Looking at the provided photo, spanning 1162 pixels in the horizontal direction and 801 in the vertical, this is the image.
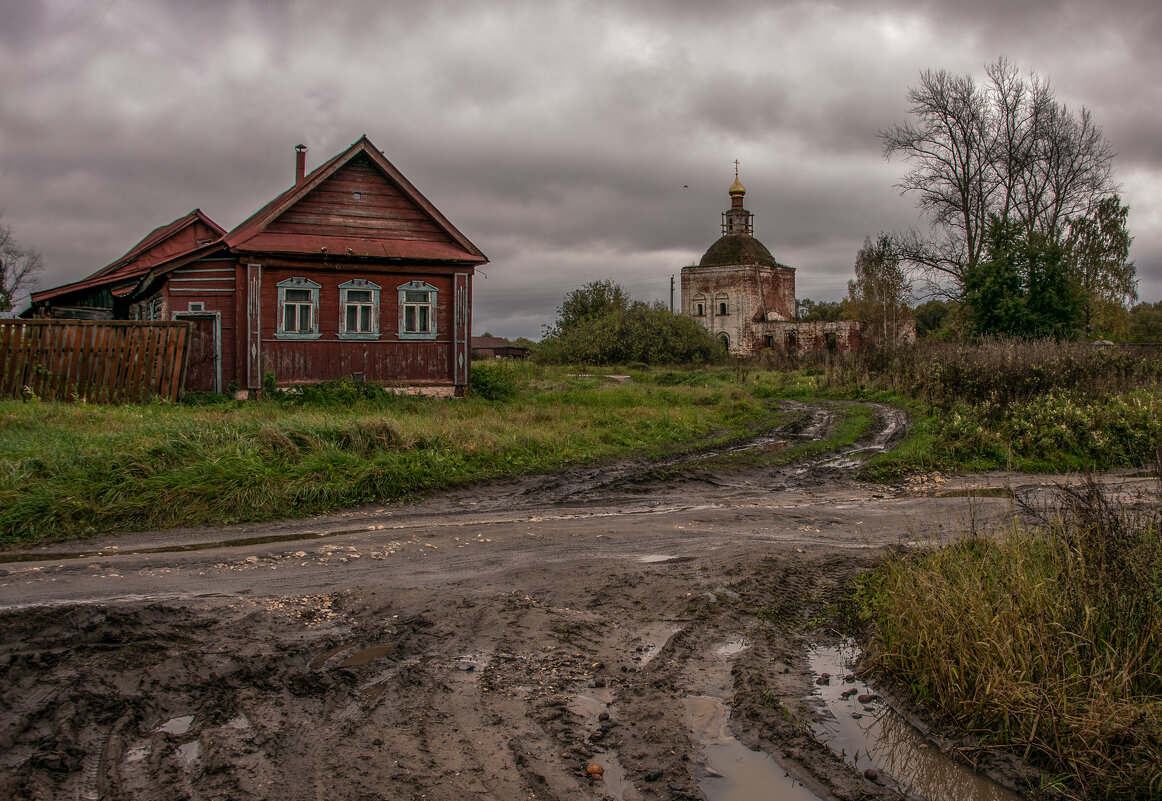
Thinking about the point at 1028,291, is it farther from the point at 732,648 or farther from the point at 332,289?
the point at 732,648

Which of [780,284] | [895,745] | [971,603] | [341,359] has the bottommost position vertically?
[895,745]

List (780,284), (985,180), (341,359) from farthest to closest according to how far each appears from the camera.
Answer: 1. (780,284)
2. (985,180)
3. (341,359)

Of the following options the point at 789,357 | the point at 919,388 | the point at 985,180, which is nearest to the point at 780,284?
the point at 789,357

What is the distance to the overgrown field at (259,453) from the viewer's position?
7848mm

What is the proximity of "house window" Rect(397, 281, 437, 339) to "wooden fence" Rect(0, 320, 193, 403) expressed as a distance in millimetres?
4695

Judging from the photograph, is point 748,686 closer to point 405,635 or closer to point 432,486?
point 405,635

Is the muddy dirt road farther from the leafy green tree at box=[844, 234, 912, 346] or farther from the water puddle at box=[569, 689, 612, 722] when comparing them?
the leafy green tree at box=[844, 234, 912, 346]

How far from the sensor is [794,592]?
5.75 meters

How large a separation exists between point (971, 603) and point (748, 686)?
1.38 metres

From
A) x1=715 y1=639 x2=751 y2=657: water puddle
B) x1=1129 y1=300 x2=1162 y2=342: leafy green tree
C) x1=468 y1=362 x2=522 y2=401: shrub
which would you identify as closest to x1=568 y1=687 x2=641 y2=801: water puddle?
x1=715 y1=639 x2=751 y2=657: water puddle

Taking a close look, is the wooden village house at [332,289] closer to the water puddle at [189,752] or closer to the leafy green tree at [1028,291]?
the water puddle at [189,752]

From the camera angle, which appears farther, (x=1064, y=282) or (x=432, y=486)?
(x=1064, y=282)

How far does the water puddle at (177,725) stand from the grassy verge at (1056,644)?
3.74 meters

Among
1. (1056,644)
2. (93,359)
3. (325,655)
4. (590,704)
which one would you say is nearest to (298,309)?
(93,359)
